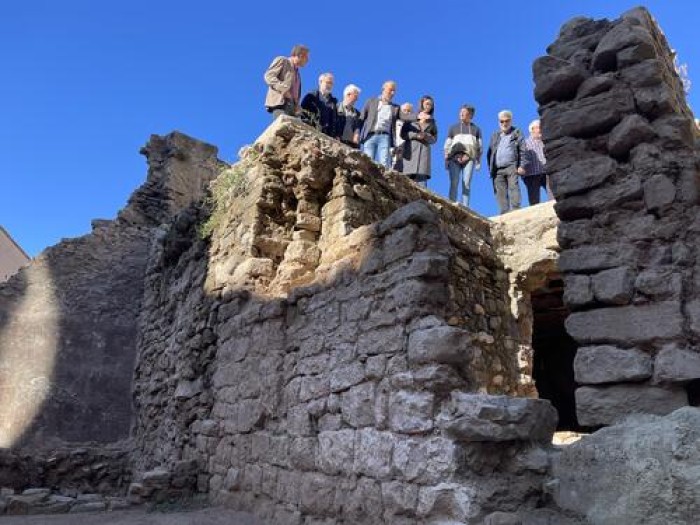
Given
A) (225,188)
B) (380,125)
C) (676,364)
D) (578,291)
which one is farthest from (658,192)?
(380,125)

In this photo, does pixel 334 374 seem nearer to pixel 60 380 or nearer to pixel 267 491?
pixel 267 491

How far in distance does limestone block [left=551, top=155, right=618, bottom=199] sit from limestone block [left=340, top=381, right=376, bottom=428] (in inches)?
60.5

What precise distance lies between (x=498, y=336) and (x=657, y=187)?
439 centimetres

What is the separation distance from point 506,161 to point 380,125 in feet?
5.82

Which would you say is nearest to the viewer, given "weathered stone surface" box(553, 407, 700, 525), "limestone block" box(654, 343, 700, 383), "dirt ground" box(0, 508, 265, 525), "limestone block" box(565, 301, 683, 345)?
"weathered stone surface" box(553, 407, 700, 525)

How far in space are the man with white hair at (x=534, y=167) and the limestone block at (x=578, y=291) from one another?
5.22m

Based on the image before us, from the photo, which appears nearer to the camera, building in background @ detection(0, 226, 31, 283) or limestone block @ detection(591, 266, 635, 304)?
limestone block @ detection(591, 266, 635, 304)

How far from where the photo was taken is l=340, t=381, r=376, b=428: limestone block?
11.6 feet

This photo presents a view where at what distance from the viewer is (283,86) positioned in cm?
688

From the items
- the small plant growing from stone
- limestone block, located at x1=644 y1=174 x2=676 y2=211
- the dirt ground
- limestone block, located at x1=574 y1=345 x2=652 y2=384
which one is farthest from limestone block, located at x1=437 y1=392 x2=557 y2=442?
the small plant growing from stone

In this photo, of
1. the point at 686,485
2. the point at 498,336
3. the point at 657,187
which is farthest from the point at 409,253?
the point at 498,336

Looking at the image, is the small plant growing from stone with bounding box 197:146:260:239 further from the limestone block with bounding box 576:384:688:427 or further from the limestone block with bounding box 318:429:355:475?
the limestone block with bounding box 576:384:688:427

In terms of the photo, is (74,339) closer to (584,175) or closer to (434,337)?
(434,337)

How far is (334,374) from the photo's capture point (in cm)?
393
